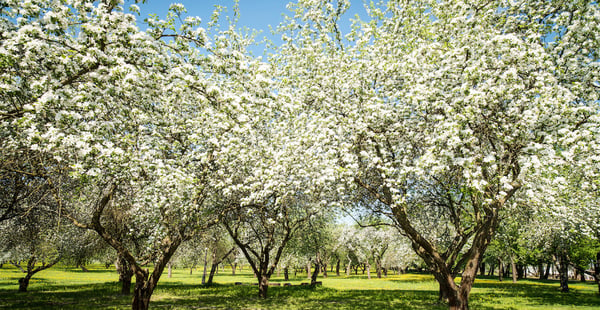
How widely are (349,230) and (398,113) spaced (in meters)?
57.4

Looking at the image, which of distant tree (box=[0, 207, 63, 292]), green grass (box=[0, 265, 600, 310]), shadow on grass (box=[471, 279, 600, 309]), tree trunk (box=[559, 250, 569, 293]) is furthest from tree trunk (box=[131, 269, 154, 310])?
tree trunk (box=[559, 250, 569, 293])

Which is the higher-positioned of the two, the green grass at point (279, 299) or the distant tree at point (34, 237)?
the distant tree at point (34, 237)

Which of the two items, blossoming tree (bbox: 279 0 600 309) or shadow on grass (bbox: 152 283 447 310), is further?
shadow on grass (bbox: 152 283 447 310)

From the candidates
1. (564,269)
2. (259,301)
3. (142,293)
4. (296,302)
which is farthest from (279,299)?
(564,269)

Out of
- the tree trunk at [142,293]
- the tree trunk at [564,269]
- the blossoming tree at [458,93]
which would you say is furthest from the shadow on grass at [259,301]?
the blossoming tree at [458,93]

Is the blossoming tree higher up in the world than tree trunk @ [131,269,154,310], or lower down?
higher up

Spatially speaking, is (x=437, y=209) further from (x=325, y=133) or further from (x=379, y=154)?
(x=325, y=133)

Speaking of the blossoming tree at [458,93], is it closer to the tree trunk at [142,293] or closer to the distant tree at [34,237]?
the tree trunk at [142,293]

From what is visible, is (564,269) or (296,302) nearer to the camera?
(296,302)

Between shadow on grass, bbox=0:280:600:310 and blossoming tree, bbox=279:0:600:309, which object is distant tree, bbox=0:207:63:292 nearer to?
shadow on grass, bbox=0:280:600:310

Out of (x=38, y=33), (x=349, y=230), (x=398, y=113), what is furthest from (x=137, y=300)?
(x=349, y=230)

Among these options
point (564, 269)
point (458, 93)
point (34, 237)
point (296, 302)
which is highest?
point (458, 93)

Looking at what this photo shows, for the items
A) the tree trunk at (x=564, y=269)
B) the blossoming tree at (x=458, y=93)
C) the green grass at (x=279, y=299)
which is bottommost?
the green grass at (x=279, y=299)

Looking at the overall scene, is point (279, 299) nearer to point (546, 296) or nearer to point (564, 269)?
point (546, 296)
